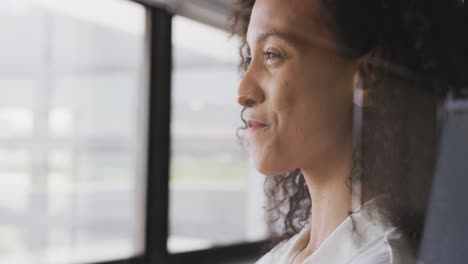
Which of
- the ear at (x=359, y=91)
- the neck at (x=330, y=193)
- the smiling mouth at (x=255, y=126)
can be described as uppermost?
the ear at (x=359, y=91)

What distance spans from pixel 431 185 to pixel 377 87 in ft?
0.37

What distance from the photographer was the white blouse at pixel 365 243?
55cm

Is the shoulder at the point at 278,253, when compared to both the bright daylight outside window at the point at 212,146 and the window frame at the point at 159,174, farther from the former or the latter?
the window frame at the point at 159,174

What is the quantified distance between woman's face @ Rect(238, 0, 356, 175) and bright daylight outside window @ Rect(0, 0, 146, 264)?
737 millimetres

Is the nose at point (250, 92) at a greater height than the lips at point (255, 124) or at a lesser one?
greater

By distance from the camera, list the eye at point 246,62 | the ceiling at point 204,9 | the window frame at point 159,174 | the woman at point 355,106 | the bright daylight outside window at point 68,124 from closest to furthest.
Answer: the woman at point 355,106 → the eye at point 246,62 → the ceiling at point 204,9 → the bright daylight outside window at point 68,124 → the window frame at point 159,174

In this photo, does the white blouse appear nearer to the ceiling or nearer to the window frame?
the ceiling

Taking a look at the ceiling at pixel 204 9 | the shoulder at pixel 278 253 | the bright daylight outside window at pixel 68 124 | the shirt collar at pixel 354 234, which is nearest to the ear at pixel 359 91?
the shirt collar at pixel 354 234

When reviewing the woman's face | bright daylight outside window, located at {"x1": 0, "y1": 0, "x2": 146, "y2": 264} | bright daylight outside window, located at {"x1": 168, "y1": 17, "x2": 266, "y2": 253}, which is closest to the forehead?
the woman's face

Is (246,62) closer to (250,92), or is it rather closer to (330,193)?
(250,92)

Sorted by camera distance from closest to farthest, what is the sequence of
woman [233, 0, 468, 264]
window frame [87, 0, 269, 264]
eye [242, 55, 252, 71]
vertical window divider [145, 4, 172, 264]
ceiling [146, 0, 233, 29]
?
woman [233, 0, 468, 264], eye [242, 55, 252, 71], ceiling [146, 0, 233, 29], window frame [87, 0, 269, 264], vertical window divider [145, 4, 172, 264]

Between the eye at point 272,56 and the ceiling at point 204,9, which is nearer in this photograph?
the eye at point 272,56

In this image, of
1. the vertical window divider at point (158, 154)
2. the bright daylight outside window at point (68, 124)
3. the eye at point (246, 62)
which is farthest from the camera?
the vertical window divider at point (158, 154)

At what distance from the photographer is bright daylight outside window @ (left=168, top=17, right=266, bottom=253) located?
0.98m
